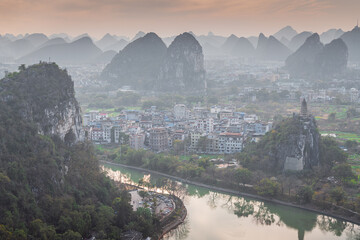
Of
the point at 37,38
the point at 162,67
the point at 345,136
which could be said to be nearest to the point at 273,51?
the point at 162,67

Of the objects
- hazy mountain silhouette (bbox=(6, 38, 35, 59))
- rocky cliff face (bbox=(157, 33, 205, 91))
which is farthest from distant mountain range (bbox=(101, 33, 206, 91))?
hazy mountain silhouette (bbox=(6, 38, 35, 59))

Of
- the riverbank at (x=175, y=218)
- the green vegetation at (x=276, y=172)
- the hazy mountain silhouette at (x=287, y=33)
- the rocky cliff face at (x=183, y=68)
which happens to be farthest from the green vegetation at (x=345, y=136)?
the hazy mountain silhouette at (x=287, y=33)

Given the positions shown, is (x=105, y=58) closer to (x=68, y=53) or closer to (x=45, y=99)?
(x=68, y=53)

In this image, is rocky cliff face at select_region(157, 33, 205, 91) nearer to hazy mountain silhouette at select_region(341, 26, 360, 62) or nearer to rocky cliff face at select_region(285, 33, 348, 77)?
rocky cliff face at select_region(285, 33, 348, 77)

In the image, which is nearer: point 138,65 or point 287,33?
point 138,65

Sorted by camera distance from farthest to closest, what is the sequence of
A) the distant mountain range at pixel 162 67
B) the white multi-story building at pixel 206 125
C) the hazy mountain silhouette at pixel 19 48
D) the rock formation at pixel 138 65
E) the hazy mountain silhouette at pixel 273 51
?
the hazy mountain silhouette at pixel 19 48 < the hazy mountain silhouette at pixel 273 51 < the rock formation at pixel 138 65 < the distant mountain range at pixel 162 67 < the white multi-story building at pixel 206 125

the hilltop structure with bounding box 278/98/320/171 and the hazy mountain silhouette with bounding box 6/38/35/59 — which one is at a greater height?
the hazy mountain silhouette with bounding box 6/38/35/59

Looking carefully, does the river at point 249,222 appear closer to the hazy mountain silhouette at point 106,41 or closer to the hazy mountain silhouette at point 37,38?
the hazy mountain silhouette at point 37,38
